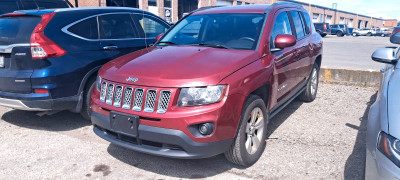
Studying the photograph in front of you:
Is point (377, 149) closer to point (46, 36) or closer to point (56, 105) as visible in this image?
point (56, 105)

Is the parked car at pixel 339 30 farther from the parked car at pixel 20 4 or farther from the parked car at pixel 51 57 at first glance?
the parked car at pixel 51 57

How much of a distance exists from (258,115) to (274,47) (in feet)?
3.03

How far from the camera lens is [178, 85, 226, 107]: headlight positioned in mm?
2703

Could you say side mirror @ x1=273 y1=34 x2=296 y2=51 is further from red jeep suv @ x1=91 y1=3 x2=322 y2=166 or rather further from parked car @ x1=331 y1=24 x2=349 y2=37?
parked car @ x1=331 y1=24 x2=349 y2=37

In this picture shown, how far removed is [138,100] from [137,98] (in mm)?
22

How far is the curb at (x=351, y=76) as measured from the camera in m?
6.80

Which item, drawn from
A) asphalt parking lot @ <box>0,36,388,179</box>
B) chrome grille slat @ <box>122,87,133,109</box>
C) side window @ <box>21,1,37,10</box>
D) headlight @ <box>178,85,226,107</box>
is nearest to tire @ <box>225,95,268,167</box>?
asphalt parking lot @ <box>0,36,388,179</box>

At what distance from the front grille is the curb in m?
5.67

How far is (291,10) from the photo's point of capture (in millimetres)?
4664

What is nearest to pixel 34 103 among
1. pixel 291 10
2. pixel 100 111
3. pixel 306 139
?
pixel 100 111

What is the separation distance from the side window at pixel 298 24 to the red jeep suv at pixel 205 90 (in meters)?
0.63

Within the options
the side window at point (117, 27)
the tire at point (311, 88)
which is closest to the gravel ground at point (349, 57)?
the tire at point (311, 88)

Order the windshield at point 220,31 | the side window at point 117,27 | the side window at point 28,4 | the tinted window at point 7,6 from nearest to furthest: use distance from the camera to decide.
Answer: the windshield at point 220,31
the side window at point 117,27
the tinted window at point 7,6
the side window at point 28,4

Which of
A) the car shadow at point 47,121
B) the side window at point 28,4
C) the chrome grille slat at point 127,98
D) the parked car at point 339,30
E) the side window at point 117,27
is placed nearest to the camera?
the chrome grille slat at point 127,98
